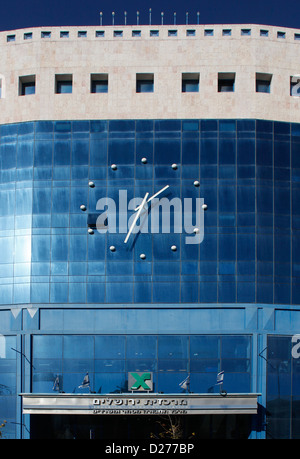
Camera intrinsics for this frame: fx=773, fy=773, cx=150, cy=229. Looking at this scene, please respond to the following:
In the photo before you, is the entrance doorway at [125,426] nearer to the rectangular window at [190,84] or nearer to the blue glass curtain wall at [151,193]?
the blue glass curtain wall at [151,193]

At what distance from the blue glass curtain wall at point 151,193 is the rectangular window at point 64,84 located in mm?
3461

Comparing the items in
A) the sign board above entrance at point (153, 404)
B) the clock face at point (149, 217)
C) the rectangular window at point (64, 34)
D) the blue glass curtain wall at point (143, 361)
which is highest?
the rectangular window at point (64, 34)

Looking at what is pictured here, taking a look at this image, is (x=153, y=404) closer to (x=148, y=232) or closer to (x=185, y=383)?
(x=185, y=383)

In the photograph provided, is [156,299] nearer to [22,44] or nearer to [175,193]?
[175,193]

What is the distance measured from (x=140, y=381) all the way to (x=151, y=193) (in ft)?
49.3

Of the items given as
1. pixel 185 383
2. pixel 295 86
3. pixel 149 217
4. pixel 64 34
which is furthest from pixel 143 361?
pixel 64 34

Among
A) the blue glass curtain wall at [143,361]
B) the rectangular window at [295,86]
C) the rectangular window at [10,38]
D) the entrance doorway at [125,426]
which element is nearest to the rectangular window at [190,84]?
the rectangular window at [295,86]

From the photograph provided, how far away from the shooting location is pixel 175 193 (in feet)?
206

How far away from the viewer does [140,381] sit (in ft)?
195

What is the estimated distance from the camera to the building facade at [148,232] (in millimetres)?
59938

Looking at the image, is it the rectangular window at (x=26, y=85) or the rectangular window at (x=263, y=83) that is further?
the rectangular window at (x=26, y=85)

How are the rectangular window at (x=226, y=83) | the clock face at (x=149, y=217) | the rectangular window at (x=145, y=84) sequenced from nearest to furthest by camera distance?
1. the clock face at (x=149, y=217)
2. the rectangular window at (x=226, y=83)
3. the rectangular window at (x=145, y=84)

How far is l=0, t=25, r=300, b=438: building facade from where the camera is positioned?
59.9 m

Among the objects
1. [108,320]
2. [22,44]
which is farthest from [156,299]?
[22,44]
